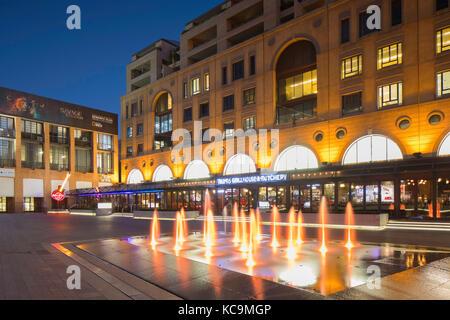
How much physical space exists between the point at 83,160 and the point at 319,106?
2014 inches

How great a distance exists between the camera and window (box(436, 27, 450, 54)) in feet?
78.6

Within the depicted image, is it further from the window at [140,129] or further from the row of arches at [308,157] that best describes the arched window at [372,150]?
the window at [140,129]

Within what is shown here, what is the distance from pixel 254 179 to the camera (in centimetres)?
3250

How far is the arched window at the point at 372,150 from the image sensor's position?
26328 mm

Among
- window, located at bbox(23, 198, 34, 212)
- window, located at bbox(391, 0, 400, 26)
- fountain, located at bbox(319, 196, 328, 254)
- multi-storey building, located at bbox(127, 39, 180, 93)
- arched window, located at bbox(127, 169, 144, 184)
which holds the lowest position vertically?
window, located at bbox(23, 198, 34, 212)

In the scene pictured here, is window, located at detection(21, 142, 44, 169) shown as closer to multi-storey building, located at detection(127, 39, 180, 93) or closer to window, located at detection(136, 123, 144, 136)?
window, located at detection(136, 123, 144, 136)

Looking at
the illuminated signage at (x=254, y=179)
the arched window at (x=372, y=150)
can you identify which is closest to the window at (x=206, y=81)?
the illuminated signage at (x=254, y=179)

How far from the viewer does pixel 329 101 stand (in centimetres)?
3027

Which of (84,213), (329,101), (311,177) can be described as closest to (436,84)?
(329,101)

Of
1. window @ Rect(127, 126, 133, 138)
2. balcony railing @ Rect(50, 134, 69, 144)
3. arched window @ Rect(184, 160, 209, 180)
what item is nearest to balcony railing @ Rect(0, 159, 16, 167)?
balcony railing @ Rect(50, 134, 69, 144)

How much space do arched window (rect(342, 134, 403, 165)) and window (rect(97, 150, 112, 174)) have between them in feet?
176

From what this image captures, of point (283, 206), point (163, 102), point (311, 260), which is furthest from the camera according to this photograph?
point (163, 102)

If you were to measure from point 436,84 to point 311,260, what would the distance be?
21.6m
